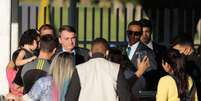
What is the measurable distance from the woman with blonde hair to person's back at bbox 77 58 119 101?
18 centimetres

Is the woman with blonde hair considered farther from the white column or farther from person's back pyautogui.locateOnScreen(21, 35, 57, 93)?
the white column

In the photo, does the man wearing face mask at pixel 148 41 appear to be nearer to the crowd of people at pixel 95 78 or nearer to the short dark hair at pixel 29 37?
the crowd of people at pixel 95 78

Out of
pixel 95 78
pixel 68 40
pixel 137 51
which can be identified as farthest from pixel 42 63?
pixel 137 51

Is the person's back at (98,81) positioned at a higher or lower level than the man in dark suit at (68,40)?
lower

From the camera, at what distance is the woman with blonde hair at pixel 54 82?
8.54 m

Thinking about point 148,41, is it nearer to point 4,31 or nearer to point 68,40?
point 68,40

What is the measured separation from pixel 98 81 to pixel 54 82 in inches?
20.1

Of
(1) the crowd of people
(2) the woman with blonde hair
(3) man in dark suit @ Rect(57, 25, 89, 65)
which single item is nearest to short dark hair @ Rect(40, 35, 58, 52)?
(1) the crowd of people

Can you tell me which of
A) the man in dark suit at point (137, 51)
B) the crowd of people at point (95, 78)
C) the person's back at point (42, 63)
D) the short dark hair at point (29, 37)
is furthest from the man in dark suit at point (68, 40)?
the person's back at point (42, 63)

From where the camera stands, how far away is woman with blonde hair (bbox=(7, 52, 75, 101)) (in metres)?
8.54

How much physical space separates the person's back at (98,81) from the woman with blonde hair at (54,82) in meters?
0.18

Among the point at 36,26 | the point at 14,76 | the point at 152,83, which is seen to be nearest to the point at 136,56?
the point at 152,83

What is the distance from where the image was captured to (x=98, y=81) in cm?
875

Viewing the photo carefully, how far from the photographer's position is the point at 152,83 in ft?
36.8
